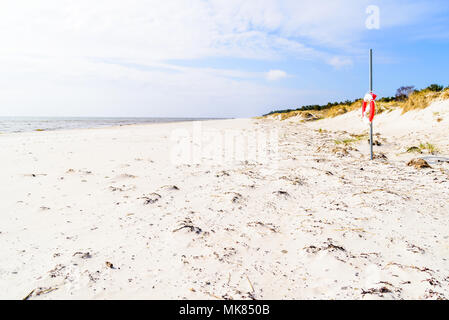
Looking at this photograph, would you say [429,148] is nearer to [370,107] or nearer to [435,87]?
[370,107]

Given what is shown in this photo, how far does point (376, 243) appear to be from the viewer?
7.50ft

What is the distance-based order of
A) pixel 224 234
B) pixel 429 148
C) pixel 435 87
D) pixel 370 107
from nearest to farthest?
pixel 224 234, pixel 370 107, pixel 429 148, pixel 435 87

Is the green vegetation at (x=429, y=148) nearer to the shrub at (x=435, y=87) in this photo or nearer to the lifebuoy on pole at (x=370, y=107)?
the lifebuoy on pole at (x=370, y=107)

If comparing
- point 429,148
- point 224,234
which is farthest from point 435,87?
point 224,234

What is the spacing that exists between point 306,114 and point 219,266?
1115 inches

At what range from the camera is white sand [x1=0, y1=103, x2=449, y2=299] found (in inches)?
69.4

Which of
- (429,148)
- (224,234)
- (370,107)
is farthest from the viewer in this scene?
(429,148)

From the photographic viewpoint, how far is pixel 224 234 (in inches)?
98.5

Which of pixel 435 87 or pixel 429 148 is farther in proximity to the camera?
pixel 435 87

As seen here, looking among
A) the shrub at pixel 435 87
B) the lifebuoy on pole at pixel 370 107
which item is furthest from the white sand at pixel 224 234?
the shrub at pixel 435 87

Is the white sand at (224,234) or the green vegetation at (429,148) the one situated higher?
Answer: the green vegetation at (429,148)

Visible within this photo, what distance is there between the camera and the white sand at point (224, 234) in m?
1.76

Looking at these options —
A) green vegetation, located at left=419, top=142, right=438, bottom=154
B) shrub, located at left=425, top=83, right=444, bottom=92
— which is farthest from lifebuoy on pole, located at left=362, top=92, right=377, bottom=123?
shrub, located at left=425, top=83, right=444, bottom=92
